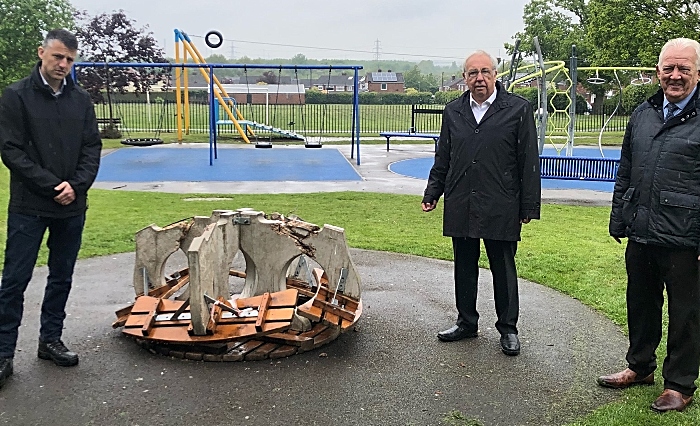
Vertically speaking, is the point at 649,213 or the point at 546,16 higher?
the point at 546,16

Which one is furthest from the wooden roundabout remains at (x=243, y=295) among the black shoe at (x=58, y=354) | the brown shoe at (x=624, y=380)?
the brown shoe at (x=624, y=380)

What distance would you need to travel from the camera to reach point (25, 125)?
436 cm

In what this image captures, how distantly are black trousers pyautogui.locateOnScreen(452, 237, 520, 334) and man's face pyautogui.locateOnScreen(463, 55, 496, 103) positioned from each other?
1.06 m

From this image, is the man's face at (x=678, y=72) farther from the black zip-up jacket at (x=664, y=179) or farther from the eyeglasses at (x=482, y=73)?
the eyeglasses at (x=482, y=73)

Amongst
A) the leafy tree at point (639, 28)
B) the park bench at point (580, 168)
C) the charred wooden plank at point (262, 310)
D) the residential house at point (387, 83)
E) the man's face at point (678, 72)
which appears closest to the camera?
the man's face at point (678, 72)

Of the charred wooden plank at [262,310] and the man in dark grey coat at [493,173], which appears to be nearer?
the charred wooden plank at [262,310]

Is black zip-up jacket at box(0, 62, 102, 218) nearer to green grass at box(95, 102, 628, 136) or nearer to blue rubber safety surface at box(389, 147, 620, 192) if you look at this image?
blue rubber safety surface at box(389, 147, 620, 192)

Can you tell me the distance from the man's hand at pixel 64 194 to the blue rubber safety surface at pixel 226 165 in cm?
1220

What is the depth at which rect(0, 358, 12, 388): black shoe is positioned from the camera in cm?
431

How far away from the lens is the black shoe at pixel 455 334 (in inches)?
208

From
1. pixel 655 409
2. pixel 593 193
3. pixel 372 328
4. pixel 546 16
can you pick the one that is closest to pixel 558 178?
pixel 593 193

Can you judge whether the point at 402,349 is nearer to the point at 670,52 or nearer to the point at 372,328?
the point at 372,328

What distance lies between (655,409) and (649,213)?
1.10 m

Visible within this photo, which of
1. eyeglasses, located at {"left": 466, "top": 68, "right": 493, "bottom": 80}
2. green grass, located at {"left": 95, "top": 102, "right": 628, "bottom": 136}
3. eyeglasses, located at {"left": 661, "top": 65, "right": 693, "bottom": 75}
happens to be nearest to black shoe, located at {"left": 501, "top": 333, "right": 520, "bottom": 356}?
eyeglasses, located at {"left": 466, "top": 68, "right": 493, "bottom": 80}
